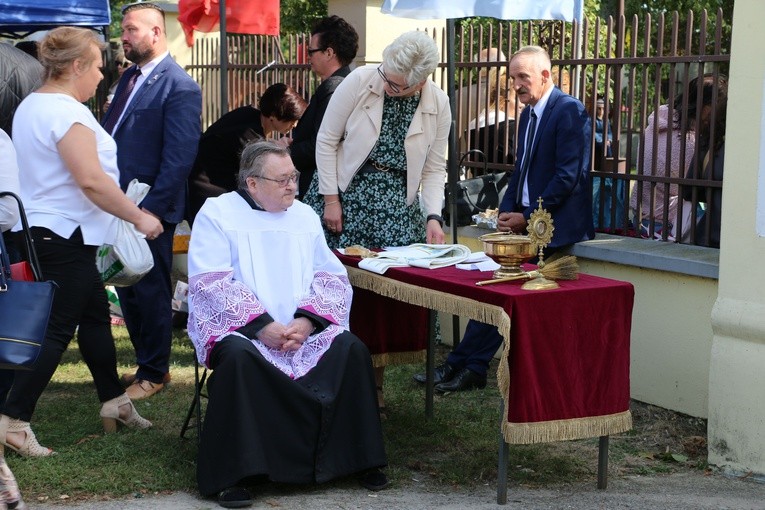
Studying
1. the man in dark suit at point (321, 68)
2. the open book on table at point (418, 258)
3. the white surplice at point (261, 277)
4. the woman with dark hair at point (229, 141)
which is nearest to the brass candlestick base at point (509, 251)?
the open book on table at point (418, 258)

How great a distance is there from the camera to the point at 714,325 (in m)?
4.83

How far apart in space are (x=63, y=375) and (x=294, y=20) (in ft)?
31.0

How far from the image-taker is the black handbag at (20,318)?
392cm

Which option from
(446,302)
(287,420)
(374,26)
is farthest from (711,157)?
(374,26)

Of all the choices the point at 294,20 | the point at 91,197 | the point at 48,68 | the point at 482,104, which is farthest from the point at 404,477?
the point at 294,20

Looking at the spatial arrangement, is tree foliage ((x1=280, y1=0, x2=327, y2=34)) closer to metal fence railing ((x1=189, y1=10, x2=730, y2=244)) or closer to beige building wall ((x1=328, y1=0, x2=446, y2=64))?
beige building wall ((x1=328, y1=0, x2=446, y2=64))

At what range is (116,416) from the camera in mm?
5211

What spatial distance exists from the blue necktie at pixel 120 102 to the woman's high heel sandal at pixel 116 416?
1.56 metres

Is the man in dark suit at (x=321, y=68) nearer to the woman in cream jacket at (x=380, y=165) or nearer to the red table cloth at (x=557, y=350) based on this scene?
the woman in cream jacket at (x=380, y=165)

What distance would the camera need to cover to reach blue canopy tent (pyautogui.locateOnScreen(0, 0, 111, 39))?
27.8 ft

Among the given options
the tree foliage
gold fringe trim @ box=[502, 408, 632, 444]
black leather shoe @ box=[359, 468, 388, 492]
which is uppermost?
the tree foliage

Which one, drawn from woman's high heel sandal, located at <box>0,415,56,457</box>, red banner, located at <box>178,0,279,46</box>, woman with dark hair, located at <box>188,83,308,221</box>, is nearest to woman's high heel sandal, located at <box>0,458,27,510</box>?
woman's high heel sandal, located at <box>0,415,56,457</box>

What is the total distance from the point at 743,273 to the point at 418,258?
1.40 metres

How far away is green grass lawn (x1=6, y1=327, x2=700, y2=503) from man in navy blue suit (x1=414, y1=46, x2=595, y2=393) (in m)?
0.58
